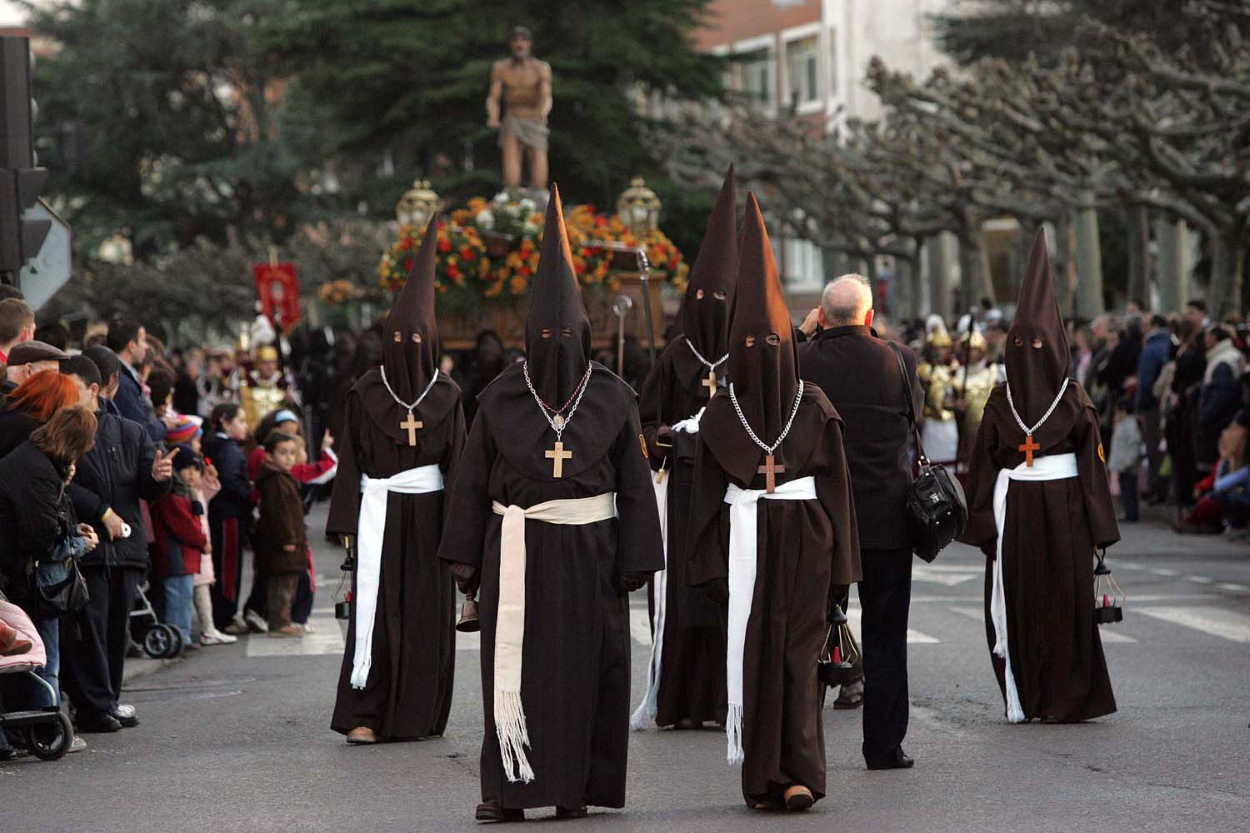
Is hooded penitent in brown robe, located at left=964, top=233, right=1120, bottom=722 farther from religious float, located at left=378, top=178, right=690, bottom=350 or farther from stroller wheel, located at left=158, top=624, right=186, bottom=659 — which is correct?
religious float, located at left=378, top=178, right=690, bottom=350

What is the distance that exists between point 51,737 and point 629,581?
10.2 feet

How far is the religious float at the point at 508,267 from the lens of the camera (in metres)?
23.7

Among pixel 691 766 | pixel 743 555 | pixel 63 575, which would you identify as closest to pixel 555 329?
pixel 743 555

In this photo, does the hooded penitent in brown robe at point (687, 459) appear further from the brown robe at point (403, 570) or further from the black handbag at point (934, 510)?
the black handbag at point (934, 510)

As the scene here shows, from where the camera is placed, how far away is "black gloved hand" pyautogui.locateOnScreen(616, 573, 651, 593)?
8.71 meters

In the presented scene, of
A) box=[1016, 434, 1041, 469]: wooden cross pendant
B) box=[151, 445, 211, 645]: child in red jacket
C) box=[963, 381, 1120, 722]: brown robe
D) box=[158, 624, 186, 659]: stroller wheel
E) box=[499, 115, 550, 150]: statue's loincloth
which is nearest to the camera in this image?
box=[963, 381, 1120, 722]: brown robe

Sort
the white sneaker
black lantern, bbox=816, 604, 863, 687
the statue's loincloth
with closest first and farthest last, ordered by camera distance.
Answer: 1. black lantern, bbox=816, 604, 863, 687
2. the white sneaker
3. the statue's loincloth

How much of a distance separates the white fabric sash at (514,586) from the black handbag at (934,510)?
1.38 meters

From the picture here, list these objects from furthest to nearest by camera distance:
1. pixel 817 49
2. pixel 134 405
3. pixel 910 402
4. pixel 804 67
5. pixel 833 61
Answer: pixel 804 67 → pixel 817 49 → pixel 833 61 → pixel 134 405 → pixel 910 402

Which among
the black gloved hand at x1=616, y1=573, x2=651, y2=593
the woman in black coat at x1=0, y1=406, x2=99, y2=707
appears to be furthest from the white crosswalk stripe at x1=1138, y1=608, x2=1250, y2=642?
the woman in black coat at x1=0, y1=406, x2=99, y2=707

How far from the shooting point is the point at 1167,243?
42.4m

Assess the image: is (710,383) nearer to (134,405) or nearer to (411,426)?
(411,426)

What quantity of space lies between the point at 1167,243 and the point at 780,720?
115ft

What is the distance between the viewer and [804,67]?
6562 centimetres
